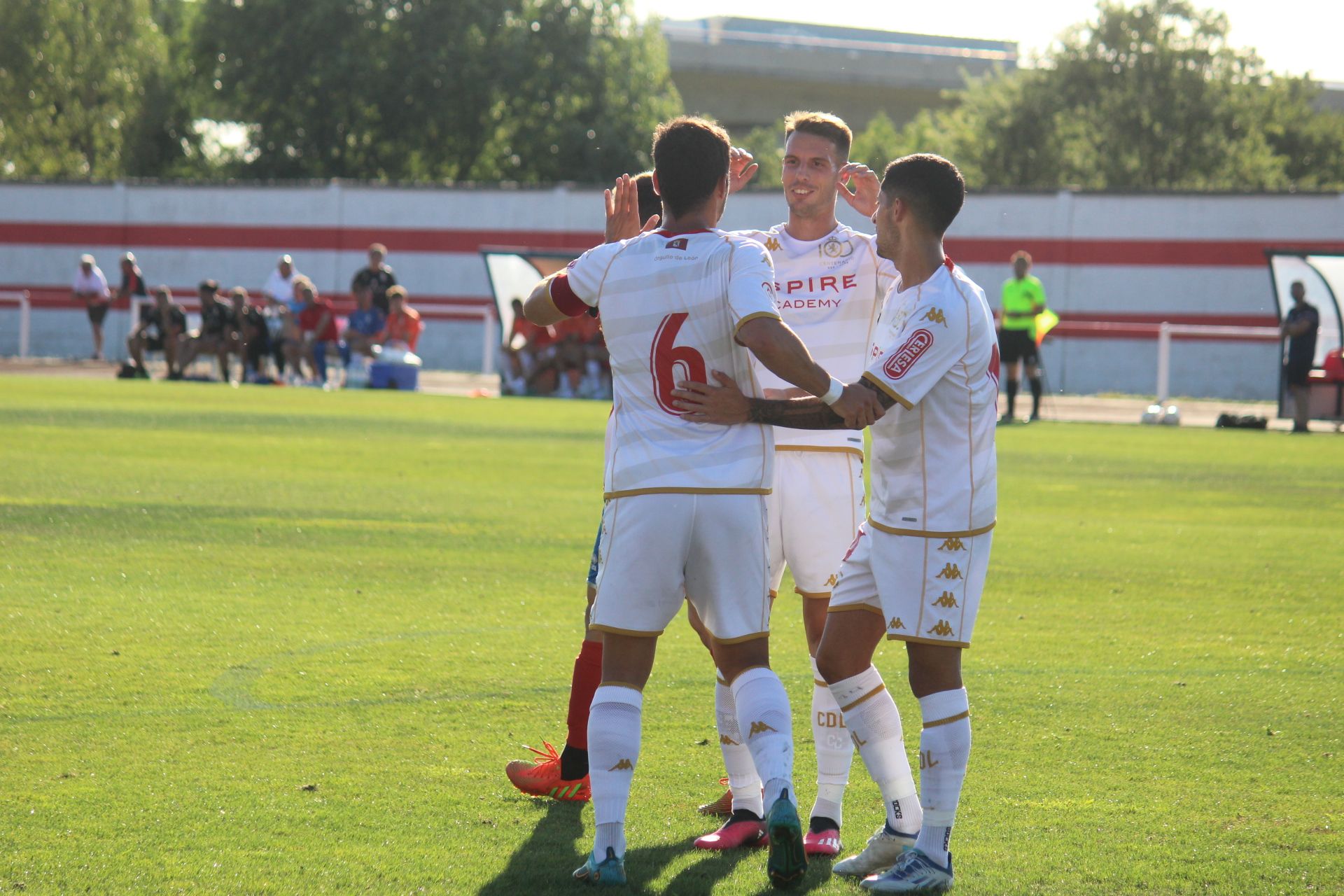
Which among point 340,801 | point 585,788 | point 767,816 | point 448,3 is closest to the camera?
point 767,816

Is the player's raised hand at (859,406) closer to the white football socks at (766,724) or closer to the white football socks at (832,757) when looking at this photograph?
the white football socks at (766,724)

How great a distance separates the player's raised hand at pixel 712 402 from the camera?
12.7ft

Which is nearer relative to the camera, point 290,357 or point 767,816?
point 767,816

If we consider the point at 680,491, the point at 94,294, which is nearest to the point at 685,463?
the point at 680,491

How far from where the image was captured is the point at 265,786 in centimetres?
461

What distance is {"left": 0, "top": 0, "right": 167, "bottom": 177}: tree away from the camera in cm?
5434

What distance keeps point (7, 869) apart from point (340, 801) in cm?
98

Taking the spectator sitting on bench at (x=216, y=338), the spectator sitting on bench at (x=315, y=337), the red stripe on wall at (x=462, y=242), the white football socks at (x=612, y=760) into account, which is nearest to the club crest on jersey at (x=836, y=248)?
the white football socks at (x=612, y=760)

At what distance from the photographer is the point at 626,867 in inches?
160

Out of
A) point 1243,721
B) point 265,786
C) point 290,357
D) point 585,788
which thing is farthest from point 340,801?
point 290,357

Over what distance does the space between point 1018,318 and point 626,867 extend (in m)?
18.3

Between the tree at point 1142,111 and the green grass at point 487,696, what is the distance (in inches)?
1688

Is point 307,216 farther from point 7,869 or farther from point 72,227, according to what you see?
point 7,869

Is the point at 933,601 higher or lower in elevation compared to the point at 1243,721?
higher
